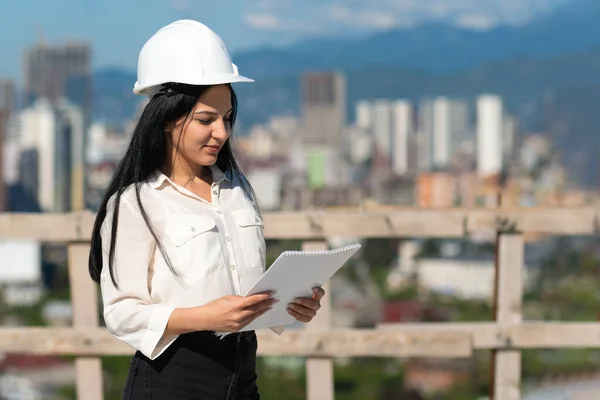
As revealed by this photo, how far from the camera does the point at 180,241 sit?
196cm

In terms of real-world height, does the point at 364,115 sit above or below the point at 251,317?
below

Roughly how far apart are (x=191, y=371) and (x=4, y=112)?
374ft

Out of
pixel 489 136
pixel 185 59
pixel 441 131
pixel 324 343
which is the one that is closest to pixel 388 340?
pixel 324 343

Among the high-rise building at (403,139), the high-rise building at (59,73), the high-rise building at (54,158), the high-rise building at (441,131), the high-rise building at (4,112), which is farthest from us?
the high-rise building at (59,73)

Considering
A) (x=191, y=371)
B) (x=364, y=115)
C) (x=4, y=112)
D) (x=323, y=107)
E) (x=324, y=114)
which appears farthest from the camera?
(x=323, y=107)

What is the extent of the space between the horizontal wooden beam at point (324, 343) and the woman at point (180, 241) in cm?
98

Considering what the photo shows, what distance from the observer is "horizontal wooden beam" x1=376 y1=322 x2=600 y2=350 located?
3031mm

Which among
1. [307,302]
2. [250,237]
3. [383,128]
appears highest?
[250,237]

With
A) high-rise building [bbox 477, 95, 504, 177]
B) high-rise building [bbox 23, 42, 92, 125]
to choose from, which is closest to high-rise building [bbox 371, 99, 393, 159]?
high-rise building [bbox 477, 95, 504, 177]

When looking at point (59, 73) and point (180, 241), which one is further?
point (59, 73)

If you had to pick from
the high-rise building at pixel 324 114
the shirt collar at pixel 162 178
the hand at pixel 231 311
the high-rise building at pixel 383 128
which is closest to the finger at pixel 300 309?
the hand at pixel 231 311

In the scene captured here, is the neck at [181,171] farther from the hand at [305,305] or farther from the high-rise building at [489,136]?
the high-rise building at [489,136]

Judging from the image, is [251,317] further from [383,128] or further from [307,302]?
[383,128]

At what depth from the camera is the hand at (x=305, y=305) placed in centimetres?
201
